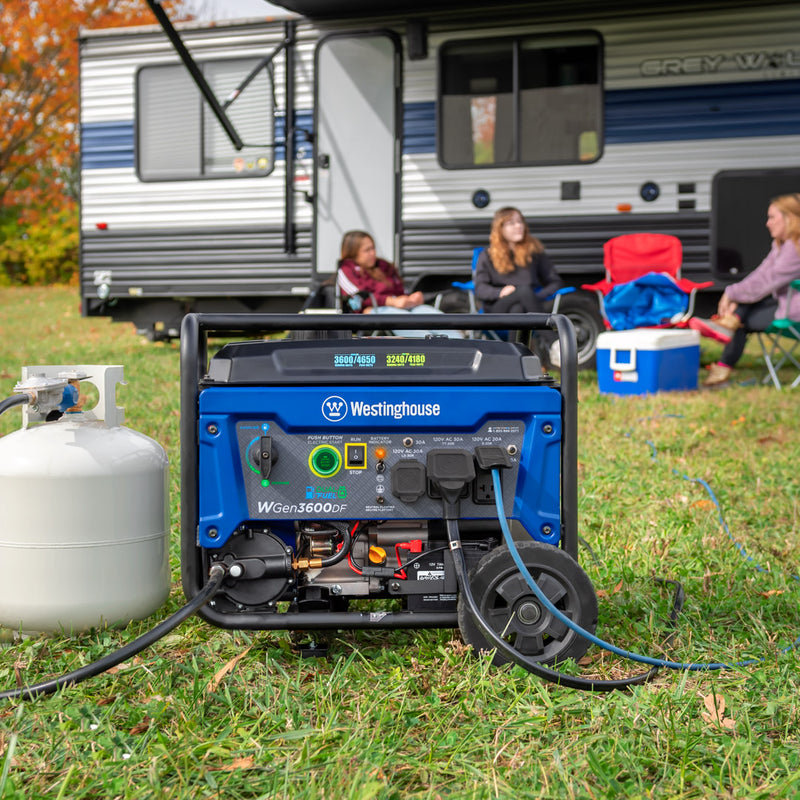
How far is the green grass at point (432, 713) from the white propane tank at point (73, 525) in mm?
90

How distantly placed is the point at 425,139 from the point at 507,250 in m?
1.25

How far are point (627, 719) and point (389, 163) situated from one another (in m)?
6.29

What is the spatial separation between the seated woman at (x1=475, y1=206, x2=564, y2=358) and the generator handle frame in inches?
189

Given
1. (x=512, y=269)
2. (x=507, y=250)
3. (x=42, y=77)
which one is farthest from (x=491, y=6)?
(x=42, y=77)

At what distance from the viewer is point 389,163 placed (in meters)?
7.68

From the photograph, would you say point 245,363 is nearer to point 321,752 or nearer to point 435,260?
point 321,752

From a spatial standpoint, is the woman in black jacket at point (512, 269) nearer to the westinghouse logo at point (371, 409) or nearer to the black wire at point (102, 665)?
the westinghouse logo at point (371, 409)

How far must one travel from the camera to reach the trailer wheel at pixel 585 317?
306 inches

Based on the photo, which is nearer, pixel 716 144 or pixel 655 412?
pixel 655 412

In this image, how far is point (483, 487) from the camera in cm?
214

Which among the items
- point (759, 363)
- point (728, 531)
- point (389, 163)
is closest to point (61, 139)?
point (389, 163)

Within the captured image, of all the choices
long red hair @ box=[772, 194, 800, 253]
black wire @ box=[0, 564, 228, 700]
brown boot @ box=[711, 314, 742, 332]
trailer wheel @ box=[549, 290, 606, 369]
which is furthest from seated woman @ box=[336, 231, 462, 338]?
black wire @ box=[0, 564, 228, 700]

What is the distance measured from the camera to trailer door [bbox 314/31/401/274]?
766cm

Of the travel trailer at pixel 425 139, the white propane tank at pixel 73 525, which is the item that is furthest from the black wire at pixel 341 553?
the travel trailer at pixel 425 139
